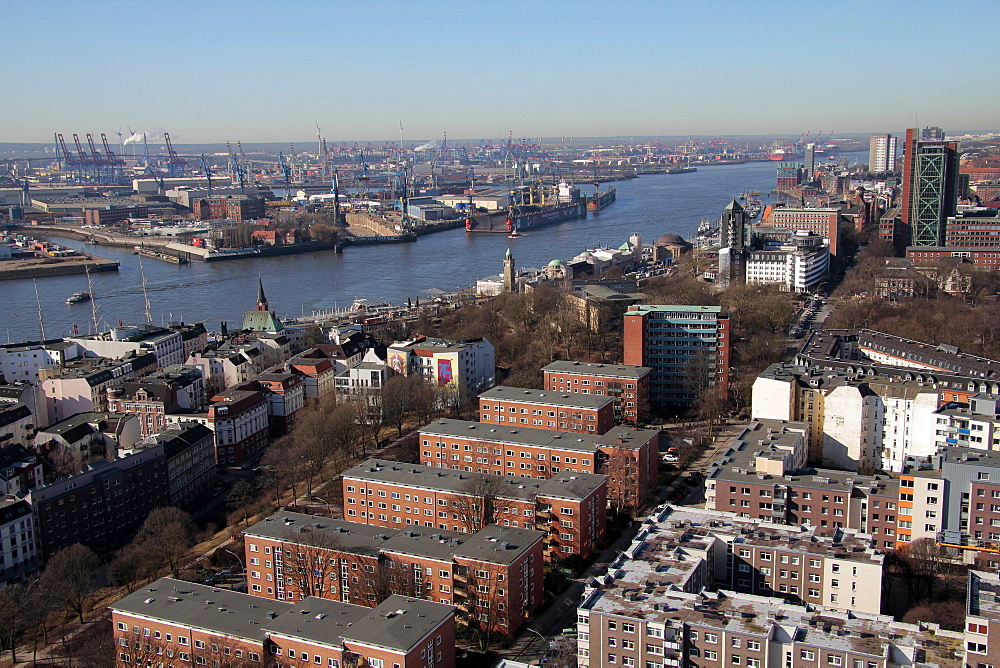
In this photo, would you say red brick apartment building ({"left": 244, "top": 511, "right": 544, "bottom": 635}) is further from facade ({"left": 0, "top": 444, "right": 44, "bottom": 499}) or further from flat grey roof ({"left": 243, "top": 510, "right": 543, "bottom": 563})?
facade ({"left": 0, "top": 444, "right": 44, "bottom": 499})

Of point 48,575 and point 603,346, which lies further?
point 603,346

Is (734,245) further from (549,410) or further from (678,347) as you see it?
(549,410)

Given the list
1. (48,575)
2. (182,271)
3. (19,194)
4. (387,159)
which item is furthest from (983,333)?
(387,159)

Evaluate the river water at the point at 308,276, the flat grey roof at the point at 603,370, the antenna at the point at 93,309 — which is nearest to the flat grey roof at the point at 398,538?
the flat grey roof at the point at 603,370

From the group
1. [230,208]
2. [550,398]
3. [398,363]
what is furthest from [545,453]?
[230,208]

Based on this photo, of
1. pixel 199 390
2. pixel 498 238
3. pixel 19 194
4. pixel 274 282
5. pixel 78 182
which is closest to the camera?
pixel 199 390

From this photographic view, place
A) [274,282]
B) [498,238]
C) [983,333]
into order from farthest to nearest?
1. [498,238]
2. [274,282]
3. [983,333]

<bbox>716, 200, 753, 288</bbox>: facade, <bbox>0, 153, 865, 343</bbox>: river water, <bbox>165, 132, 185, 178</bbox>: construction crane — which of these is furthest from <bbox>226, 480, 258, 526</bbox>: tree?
<bbox>165, 132, 185, 178</bbox>: construction crane

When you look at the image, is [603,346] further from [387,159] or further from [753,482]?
[387,159]
